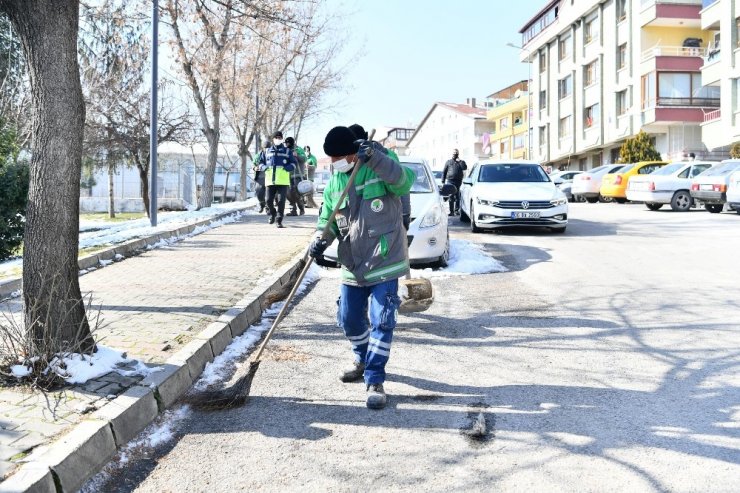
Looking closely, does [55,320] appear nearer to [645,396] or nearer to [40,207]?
[40,207]

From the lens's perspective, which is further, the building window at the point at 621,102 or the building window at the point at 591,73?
the building window at the point at 591,73

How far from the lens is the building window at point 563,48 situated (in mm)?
53475

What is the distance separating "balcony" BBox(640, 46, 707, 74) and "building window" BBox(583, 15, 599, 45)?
28.2 ft

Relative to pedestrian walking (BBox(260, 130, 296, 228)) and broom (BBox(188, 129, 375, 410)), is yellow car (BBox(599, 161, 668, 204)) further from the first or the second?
broom (BBox(188, 129, 375, 410))

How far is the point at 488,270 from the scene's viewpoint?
9828mm

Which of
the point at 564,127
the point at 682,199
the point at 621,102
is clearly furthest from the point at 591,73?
the point at 682,199

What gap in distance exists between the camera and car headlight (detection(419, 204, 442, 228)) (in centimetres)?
961

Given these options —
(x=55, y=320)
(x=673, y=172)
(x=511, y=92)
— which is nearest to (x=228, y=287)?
(x=55, y=320)

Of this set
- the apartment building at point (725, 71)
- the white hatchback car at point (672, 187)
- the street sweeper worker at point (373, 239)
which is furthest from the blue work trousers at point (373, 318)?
the apartment building at point (725, 71)

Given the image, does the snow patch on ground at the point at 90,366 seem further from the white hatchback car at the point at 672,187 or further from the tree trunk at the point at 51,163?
the white hatchback car at the point at 672,187

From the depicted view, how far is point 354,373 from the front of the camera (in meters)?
4.99

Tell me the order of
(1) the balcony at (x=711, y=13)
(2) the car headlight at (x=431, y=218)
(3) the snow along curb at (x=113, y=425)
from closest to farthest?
(3) the snow along curb at (x=113, y=425) → (2) the car headlight at (x=431, y=218) → (1) the balcony at (x=711, y=13)

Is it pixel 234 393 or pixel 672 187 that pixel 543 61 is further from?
pixel 234 393

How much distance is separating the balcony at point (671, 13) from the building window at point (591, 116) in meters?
8.05
